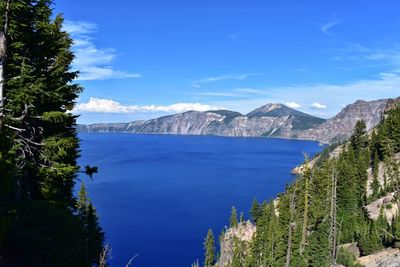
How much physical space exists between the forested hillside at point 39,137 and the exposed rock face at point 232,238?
66996mm

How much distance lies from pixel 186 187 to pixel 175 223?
56.3 m

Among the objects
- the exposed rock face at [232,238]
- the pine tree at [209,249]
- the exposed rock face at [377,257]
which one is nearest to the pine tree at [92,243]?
the exposed rock face at [377,257]

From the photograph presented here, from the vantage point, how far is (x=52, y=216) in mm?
14211

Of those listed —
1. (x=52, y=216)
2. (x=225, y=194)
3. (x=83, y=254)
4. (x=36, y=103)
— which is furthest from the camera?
(x=225, y=194)

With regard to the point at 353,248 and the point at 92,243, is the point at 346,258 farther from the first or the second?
the point at 92,243

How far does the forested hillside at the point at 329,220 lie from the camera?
56.1 metres

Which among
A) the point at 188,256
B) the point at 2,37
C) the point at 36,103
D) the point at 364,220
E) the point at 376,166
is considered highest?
the point at 2,37

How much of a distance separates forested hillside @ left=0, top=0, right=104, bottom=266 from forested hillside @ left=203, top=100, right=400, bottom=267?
38677mm

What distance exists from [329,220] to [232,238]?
27511 mm

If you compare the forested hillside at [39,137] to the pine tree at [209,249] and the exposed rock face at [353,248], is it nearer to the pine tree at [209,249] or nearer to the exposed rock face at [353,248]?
the exposed rock face at [353,248]

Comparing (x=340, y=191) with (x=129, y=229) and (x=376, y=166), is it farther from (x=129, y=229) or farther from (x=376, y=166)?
(x=129, y=229)

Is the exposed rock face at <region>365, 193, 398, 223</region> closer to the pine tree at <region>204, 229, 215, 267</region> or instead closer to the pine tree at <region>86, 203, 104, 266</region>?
the pine tree at <region>204, 229, 215, 267</region>

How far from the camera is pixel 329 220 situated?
205ft

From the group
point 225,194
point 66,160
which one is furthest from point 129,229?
point 66,160
